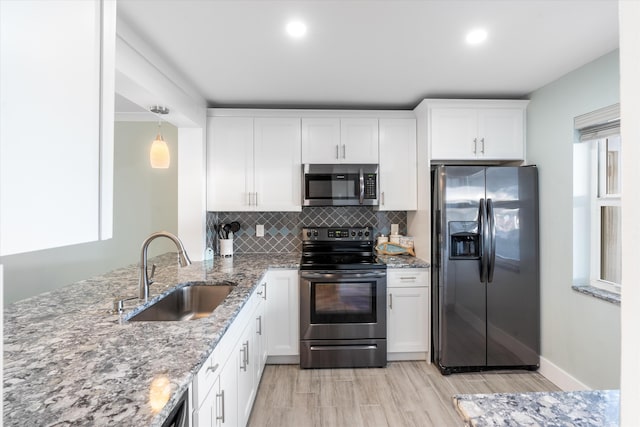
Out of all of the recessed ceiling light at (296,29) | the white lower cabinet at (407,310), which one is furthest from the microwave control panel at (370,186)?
the recessed ceiling light at (296,29)

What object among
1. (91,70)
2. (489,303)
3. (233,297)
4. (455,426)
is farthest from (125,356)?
(489,303)

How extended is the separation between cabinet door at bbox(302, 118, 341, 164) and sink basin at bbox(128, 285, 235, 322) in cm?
154

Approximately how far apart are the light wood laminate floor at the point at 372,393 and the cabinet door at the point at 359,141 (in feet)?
6.40

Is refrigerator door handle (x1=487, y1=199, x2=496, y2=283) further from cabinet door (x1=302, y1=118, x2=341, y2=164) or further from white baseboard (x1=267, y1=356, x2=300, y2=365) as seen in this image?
white baseboard (x1=267, y1=356, x2=300, y2=365)

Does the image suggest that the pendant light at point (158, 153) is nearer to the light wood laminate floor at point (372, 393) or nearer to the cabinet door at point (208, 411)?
the cabinet door at point (208, 411)

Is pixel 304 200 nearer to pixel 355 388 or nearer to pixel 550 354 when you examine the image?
pixel 355 388

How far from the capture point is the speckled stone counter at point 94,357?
0.80m

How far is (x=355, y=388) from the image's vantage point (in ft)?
8.23

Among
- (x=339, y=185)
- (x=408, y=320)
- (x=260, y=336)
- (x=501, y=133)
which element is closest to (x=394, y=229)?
(x=339, y=185)

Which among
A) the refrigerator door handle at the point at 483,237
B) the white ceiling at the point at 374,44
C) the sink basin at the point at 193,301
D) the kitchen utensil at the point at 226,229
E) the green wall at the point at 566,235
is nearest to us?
the white ceiling at the point at 374,44

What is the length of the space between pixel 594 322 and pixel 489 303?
0.67 metres

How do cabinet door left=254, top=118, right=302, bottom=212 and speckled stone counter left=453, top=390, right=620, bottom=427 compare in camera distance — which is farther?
cabinet door left=254, top=118, right=302, bottom=212

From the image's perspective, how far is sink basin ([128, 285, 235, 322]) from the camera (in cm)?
203

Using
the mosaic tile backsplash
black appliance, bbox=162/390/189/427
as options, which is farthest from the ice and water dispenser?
black appliance, bbox=162/390/189/427
